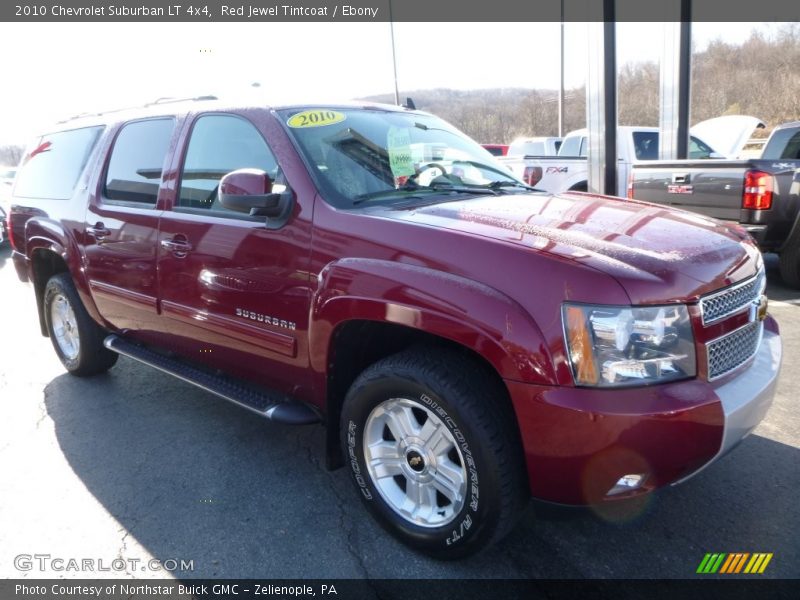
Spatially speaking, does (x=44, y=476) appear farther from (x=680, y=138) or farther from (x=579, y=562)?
(x=680, y=138)

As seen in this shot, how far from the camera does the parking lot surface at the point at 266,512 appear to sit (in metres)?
2.52

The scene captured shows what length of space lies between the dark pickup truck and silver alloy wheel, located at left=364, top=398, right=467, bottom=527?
16.7 ft

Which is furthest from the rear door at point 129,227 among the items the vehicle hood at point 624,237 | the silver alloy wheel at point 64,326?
the vehicle hood at point 624,237

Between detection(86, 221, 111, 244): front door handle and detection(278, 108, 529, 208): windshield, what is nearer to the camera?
detection(278, 108, 529, 208): windshield

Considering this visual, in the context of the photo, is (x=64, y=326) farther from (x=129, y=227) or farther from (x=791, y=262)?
(x=791, y=262)

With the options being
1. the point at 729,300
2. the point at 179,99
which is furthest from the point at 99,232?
the point at 729,300

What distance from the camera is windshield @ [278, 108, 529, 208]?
287 centimetres

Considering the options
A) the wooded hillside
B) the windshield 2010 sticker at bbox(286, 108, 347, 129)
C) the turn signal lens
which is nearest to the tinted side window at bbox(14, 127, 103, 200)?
the windshield 2010 sticker at bbox(286, 108, 347, 129)

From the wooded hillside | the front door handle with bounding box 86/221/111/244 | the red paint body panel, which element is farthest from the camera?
the wooded hillside

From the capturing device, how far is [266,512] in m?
2.92

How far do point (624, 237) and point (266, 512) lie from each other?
6.65 feet

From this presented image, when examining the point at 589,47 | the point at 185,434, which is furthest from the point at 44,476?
the point at 589,47

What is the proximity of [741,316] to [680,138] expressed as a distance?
8.59 m

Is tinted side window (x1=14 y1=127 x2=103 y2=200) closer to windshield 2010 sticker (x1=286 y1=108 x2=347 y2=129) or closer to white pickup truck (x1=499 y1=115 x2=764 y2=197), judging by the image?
windshield 2010 sticker (x1=286 y1=108 x2=347 y2=129)
